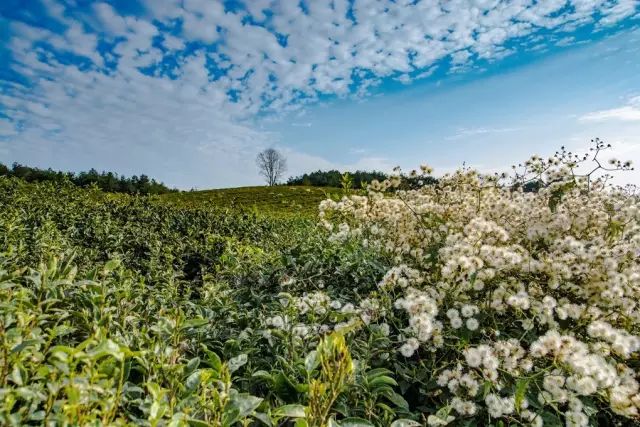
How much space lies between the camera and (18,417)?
177 cm

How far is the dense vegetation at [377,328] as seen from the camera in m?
2.14

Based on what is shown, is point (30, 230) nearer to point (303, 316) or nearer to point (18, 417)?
point (303, 316)

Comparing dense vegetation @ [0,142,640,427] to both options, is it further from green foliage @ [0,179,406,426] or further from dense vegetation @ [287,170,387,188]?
dense vegetation @ [287,170,387,188]

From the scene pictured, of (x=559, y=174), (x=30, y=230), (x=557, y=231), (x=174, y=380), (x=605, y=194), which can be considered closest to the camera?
(x=174, y=380)

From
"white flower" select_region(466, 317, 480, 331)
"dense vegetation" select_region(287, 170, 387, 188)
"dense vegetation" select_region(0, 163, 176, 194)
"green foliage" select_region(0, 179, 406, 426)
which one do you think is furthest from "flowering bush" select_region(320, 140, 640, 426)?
"dense vegetation" select_region(287, 170, 387, 188)

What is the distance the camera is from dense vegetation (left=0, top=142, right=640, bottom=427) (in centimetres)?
214

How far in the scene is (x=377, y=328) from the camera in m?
3.59

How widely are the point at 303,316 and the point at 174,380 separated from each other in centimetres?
197

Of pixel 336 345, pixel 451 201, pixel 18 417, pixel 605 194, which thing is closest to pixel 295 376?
pixel 336 345

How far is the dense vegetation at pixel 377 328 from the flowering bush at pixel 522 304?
0.02 m

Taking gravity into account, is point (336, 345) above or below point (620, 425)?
above

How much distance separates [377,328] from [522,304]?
1.15 m

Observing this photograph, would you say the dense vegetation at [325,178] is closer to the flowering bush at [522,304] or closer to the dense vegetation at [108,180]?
the dense vegetation at [108,180]

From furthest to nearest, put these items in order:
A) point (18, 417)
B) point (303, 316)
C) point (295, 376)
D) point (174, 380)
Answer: point (303, 316) < point (295, 376) < point (174, 380) < point (18, 417)
